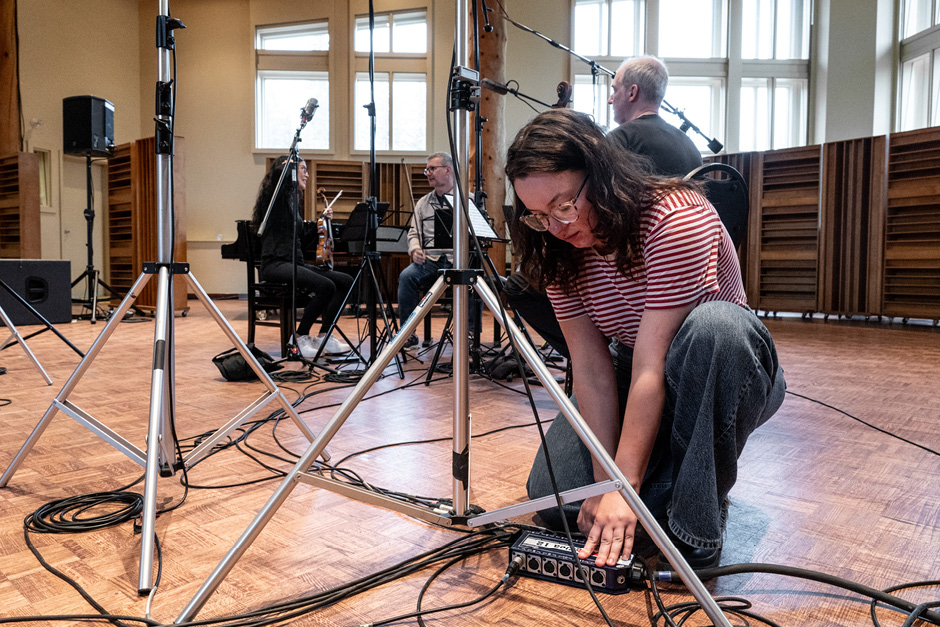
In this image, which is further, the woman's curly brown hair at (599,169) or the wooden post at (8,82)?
the wooden post at (8,82)

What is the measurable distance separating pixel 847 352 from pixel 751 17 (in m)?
6.42

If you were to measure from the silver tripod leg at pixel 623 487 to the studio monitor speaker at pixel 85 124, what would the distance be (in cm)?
610

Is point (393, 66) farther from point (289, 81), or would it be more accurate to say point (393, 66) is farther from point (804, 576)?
point (804, 576)

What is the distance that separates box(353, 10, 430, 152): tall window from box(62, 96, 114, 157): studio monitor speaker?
3449mm

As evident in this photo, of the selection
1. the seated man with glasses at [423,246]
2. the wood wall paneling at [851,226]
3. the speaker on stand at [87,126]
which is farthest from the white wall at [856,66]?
the speaker on stand at [87,126]

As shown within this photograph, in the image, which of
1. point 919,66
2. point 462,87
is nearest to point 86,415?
point 462,87

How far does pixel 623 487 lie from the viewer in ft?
3.14

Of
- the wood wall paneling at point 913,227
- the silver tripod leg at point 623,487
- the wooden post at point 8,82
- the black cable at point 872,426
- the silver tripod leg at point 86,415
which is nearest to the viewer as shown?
the silver tripod leg at point 623,487

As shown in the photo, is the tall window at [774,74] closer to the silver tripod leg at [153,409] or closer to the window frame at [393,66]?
the window frame at [393,66]

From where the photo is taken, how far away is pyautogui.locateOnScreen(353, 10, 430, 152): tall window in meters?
8.86

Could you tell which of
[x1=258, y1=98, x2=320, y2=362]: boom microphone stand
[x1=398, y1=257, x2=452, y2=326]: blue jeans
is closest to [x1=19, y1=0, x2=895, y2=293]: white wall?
[x1=398, y1=257, x2=452, y2=326]: blue jeans

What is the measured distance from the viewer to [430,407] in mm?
2648

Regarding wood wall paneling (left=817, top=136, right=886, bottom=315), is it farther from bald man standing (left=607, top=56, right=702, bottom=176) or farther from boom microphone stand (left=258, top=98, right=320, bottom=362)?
boom microphone stand (left=258, top=98, right=320, bottom=362)

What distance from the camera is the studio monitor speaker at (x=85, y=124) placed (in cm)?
590
